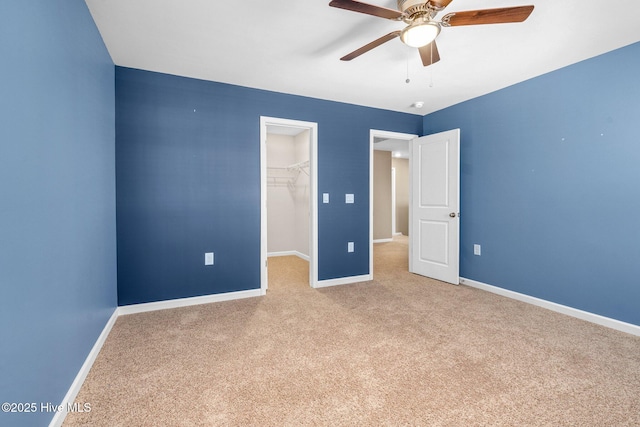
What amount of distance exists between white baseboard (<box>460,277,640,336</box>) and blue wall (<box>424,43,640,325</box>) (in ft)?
0.17

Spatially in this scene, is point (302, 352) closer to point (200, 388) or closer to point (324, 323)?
point (324, 323)

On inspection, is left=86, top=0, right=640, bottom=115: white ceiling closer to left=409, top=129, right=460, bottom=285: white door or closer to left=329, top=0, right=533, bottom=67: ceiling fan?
left=329, top=0, right=533, bottom=67: ceiling fan

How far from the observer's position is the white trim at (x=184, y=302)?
297 centimetres

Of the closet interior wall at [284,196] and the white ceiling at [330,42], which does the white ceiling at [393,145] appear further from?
the white ceiling at [330,42]

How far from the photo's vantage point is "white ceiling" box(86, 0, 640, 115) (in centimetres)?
203

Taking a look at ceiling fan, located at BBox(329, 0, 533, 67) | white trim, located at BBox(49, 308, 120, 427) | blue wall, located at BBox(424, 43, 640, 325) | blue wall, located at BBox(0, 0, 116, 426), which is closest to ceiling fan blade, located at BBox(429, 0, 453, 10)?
ceiling fan, located at BBox(329, 0, 533, 67)

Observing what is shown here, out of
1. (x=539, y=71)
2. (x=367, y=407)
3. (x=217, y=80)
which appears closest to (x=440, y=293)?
(x=367, y=407)

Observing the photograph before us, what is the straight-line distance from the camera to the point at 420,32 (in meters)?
1.84

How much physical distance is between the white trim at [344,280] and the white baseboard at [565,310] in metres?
1.34

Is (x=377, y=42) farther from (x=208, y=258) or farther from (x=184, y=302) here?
(x=184, y=302)

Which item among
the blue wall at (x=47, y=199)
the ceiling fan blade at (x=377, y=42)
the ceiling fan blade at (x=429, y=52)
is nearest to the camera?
the blue wall at (x=47, y=199)

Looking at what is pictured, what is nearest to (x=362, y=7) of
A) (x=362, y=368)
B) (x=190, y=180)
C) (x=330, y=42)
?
(x=330, y=42)

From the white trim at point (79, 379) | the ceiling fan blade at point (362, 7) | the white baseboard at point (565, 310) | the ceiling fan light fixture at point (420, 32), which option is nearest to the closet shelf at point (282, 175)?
the white baseboard at point (565, 310)

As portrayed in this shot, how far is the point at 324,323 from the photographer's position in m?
2.71
